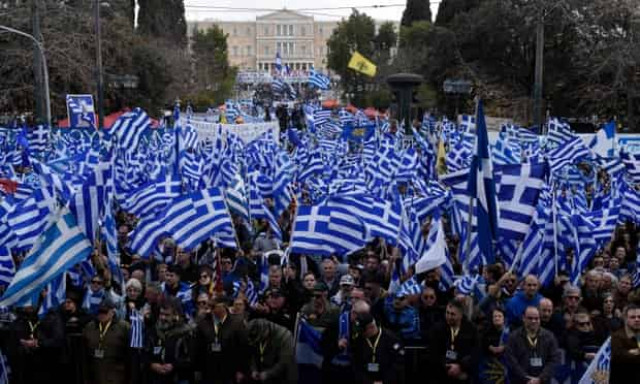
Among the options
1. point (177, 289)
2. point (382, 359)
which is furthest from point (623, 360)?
point (177, 289)

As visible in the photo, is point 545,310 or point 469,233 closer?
point 545,310

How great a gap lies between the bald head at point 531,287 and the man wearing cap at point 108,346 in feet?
10.9

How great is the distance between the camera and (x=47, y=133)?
20.7 m

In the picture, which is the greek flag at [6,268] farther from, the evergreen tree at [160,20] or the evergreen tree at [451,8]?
the evergreen tree at [160,20]

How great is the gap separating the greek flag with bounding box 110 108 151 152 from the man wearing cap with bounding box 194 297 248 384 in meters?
10.3

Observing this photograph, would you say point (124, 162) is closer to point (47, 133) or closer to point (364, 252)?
point (47, 133)

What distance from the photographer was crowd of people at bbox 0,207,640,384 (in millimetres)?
7898

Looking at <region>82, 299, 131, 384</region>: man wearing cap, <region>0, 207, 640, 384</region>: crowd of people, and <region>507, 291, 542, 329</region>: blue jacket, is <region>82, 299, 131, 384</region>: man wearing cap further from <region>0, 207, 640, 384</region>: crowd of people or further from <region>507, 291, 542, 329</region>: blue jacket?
<region>507, 291, 542, 329</region>: blue jacket

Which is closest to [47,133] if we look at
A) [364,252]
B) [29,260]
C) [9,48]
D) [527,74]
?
[364,252]

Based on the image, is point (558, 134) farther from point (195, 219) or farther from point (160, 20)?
point (160, 20)

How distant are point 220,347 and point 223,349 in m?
0.03

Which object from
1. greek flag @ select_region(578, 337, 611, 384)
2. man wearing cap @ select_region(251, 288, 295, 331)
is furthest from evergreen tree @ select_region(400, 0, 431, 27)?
greek flag @ select_region(578, 337, 611, 384)

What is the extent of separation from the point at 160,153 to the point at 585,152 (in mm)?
7813

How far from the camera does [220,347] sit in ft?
26.4
